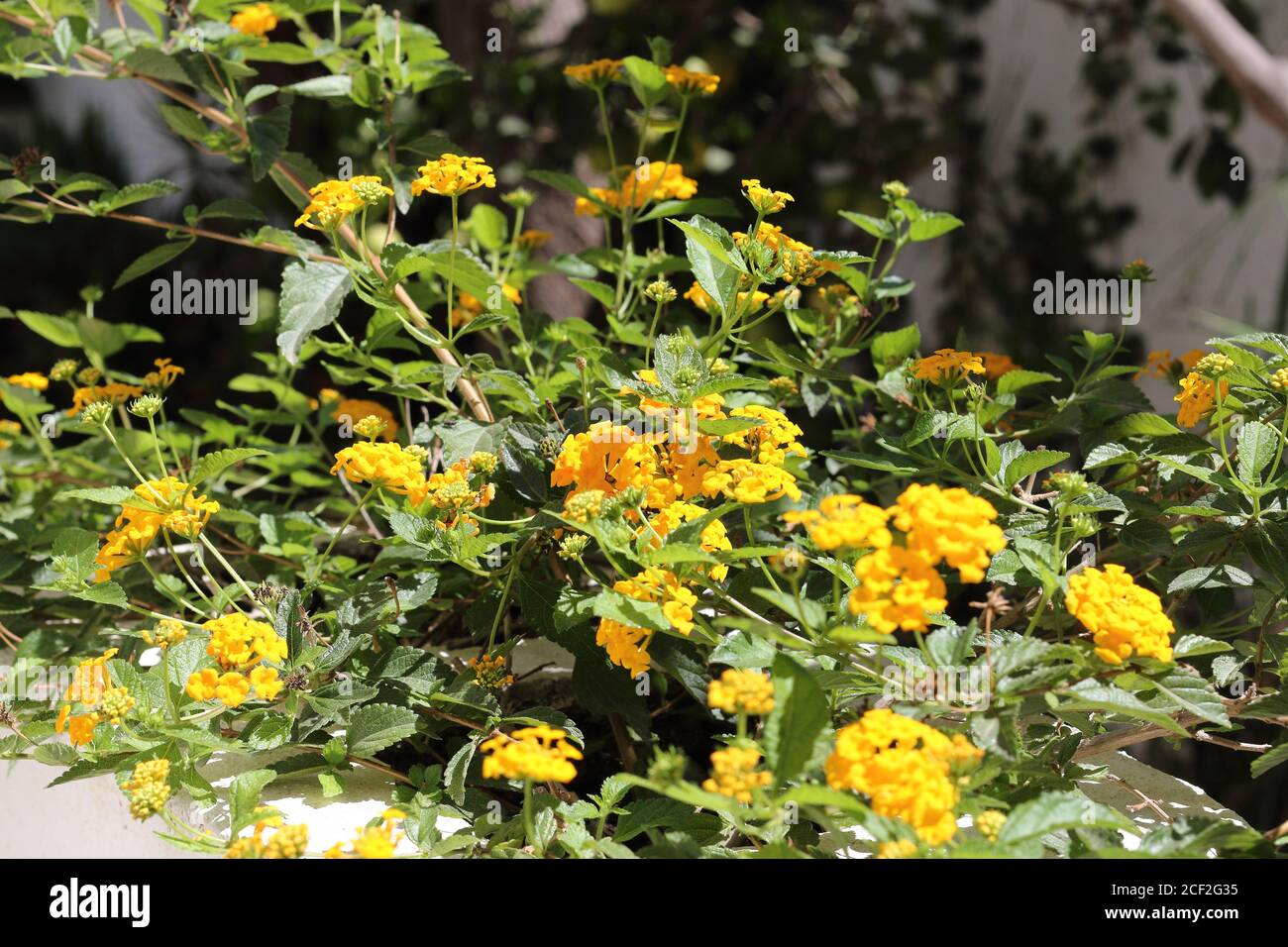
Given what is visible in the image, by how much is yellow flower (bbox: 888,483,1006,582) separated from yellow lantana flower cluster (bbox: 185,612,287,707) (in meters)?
0.39

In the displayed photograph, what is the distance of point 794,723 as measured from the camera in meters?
0.58

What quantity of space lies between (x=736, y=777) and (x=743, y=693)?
0.04 m

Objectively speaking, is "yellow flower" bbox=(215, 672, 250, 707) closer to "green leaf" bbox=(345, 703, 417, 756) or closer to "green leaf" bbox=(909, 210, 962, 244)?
"green leaf" bbox=(345, 703, 417, 756)

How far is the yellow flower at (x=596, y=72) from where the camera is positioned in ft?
3.46

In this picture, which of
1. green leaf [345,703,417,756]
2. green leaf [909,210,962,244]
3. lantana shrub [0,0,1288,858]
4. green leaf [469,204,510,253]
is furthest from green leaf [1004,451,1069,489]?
green leaf [469,204,510,253]

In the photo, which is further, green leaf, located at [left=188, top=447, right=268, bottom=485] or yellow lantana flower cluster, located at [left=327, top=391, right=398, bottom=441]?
yellow lantana flower cluster, located at [left=327, top=391, right=398, bottom=441]

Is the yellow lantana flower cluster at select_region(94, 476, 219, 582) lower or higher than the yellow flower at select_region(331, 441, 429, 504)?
lower

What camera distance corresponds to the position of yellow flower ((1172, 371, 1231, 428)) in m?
0.82

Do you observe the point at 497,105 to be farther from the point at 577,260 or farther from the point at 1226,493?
the point at 1226,493

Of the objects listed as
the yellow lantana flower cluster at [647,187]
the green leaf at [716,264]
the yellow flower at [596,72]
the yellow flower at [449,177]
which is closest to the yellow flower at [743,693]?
the green leaf at [716,264]

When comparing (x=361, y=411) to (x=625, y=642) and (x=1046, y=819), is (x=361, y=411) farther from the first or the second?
(x=1046, y=819)

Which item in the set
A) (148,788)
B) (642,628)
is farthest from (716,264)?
(148,788)

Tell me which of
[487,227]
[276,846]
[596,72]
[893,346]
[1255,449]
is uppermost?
[596,72]

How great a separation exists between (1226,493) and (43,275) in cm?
266
